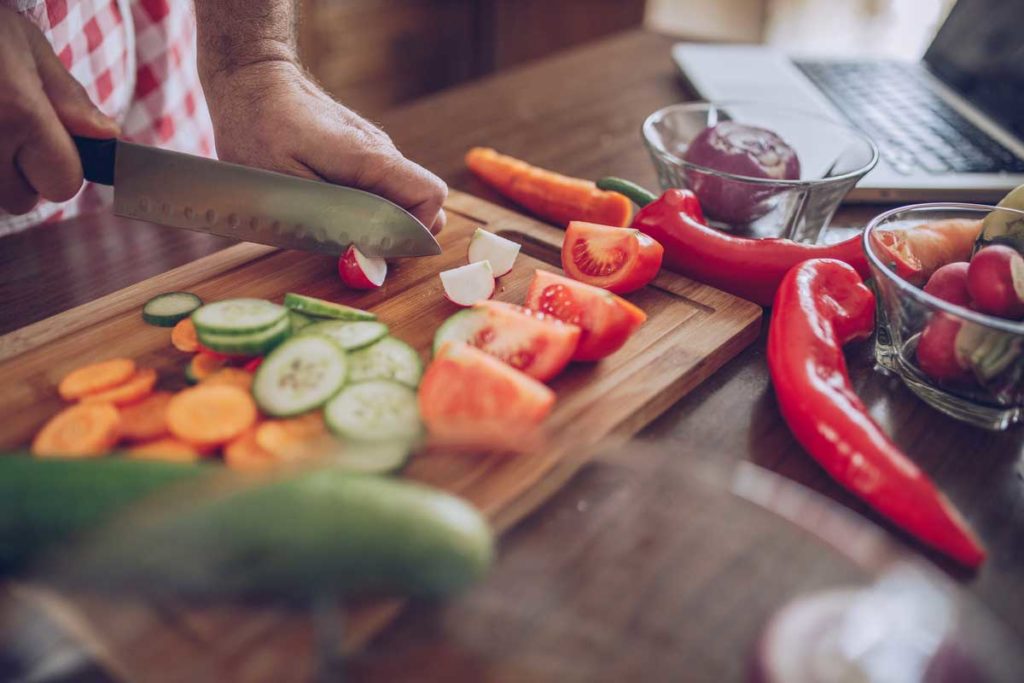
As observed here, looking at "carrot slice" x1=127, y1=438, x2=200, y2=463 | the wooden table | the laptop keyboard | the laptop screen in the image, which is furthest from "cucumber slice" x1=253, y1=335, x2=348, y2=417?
the laptop screen

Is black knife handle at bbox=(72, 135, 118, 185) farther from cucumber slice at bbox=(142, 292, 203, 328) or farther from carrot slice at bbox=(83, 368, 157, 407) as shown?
carrot slice at bbox=(83, 368, 157, 407)

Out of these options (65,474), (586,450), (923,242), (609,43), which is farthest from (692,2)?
(65,474)

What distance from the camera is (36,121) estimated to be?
4.08 feet

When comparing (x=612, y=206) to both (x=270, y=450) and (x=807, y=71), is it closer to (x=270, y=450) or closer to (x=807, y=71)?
(x=270, y=450)

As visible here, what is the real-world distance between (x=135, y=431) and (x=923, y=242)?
1374 mm

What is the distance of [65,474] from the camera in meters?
0.90

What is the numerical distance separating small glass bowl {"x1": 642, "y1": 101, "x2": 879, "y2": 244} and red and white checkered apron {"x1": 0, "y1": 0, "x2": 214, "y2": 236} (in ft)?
4.46

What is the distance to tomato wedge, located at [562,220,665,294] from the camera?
4.85 feet

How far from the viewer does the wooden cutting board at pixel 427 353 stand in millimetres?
811

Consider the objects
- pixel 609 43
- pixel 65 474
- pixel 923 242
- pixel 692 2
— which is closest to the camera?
pixel 65 474

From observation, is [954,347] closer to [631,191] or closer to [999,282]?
[999,282]

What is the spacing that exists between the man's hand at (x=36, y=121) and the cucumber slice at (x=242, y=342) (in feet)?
1.35

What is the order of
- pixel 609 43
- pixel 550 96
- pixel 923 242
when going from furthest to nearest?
pixel 609 43
pixel 550 96
pixel 923 242

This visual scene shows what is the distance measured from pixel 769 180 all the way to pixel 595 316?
0.65 m
